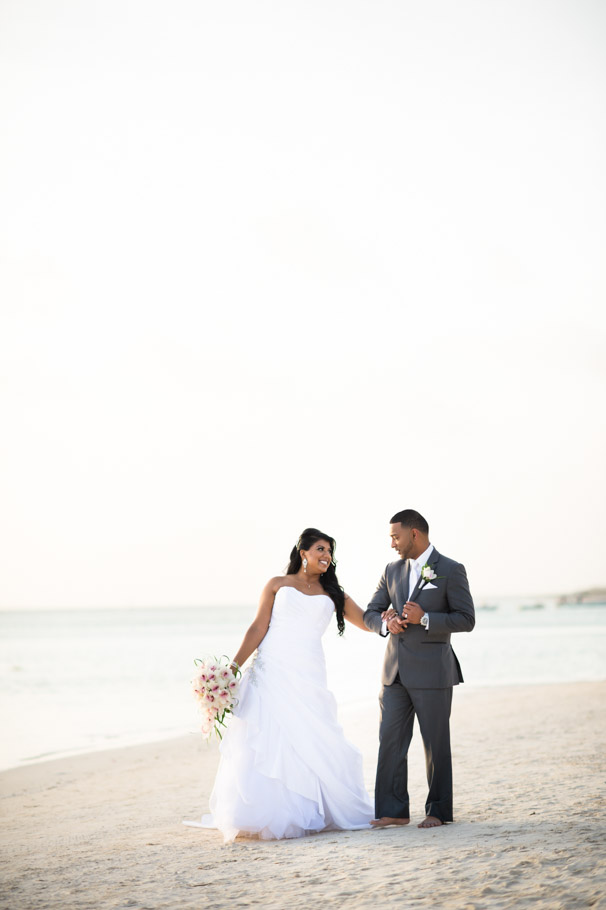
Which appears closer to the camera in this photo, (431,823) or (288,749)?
(431,823)

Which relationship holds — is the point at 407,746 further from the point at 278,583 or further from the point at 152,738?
the point at 152,738

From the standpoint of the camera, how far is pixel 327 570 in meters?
7.02

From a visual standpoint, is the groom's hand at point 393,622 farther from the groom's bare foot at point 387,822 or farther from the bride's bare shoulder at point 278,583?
the groom's bare foot at point 387,822

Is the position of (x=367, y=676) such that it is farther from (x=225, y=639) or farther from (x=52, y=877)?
(x=225, y=639)

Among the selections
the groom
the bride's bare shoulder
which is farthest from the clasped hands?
the bride's bare shoulder

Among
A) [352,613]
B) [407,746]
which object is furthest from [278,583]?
[407,746]

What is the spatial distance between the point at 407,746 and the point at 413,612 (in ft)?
3.25

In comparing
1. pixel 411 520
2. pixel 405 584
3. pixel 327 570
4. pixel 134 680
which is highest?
pixel 411 520

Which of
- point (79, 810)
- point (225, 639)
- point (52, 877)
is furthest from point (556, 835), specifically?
point (225, 639)

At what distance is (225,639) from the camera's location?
54031 millimetres

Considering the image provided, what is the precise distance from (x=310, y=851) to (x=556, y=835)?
4.84 ft

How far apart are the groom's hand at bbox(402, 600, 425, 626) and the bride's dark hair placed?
813mm

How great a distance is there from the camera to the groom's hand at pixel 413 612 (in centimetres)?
614

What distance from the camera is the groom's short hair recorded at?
6.41 m
